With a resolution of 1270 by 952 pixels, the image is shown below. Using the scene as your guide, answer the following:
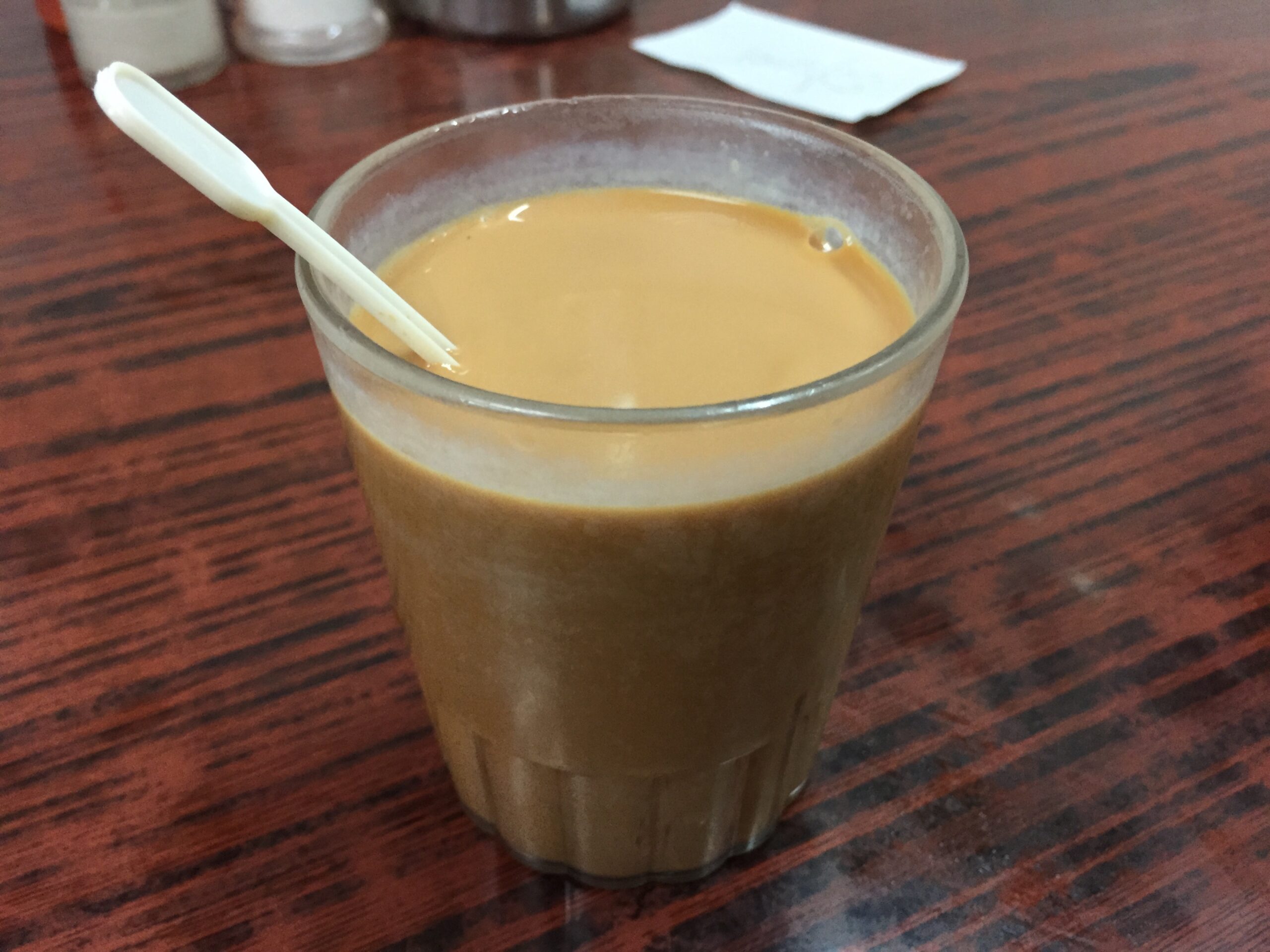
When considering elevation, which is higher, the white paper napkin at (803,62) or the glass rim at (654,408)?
the glass rim at (654,408)

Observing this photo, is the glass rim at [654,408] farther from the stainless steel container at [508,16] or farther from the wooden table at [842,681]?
the stainless steel container at [508,16]

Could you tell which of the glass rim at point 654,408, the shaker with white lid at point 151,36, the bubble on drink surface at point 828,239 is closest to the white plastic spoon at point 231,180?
the glass rim at point 654,408

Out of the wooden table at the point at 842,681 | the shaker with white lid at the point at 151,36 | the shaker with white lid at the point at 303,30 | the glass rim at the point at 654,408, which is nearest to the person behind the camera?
the glass rim at the point at 654,408

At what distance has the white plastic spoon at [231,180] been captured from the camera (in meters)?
0.33

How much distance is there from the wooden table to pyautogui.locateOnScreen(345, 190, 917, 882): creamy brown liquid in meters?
0.04

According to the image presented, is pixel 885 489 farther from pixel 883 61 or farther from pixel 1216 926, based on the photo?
pixel 883 61

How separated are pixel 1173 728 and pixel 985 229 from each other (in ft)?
1.62

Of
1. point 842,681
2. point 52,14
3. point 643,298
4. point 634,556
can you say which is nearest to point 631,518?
point 634,556

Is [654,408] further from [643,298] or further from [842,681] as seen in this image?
[842,681]

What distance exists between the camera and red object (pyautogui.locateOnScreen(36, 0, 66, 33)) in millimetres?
1135

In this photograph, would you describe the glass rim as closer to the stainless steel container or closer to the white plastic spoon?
the white plastic spoon

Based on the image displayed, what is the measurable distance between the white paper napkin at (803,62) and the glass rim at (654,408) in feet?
2.27

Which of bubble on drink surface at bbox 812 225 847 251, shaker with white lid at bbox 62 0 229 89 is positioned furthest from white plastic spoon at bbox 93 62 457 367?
shaker with white lid at bbox 62 0 229 89

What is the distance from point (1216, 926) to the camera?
441 mm
